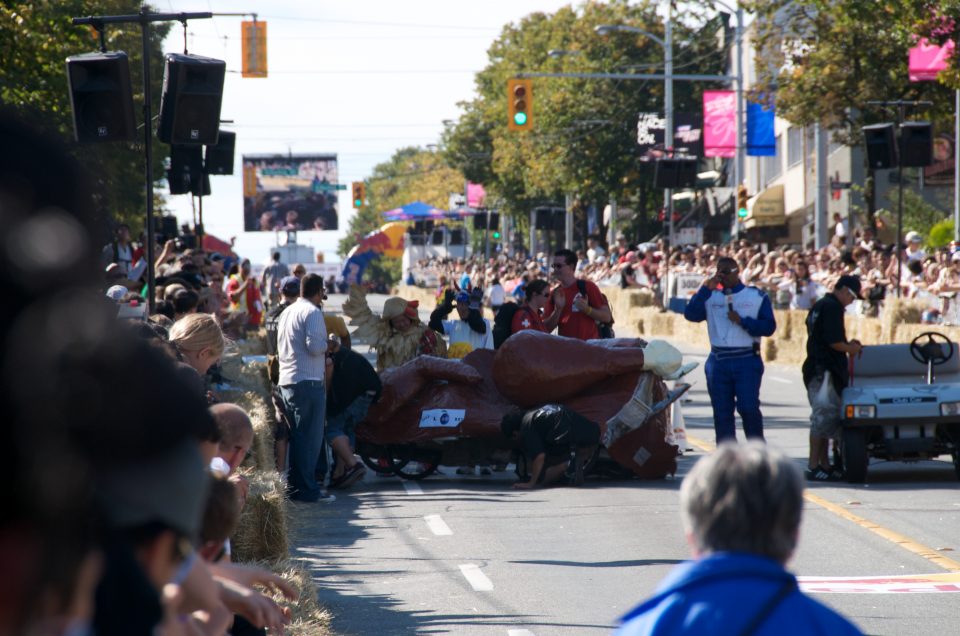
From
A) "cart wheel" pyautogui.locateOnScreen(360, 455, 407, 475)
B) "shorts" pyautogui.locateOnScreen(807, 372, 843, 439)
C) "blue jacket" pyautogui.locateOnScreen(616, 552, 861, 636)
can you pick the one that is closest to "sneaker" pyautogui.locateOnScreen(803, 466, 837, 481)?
"shorts" pyautogui.locateOnScreen(807, 372, 843, 439)

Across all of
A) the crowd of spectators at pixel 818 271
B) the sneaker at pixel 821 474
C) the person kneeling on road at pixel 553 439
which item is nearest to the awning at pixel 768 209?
the crowd of spectators at pixel 818 271

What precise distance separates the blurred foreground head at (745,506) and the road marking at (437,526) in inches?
325

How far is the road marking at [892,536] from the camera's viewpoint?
9383mm

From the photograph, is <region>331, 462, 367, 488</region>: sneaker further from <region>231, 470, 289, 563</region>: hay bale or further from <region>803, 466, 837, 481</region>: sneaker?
<region>231, 470, 289, 563</region>: hay bale

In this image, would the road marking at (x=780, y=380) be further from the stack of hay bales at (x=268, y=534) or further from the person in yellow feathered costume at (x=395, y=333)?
the stack of hay bales at (x=268, y=534)

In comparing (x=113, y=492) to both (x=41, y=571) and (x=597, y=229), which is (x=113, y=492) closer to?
(x=41, y=571)

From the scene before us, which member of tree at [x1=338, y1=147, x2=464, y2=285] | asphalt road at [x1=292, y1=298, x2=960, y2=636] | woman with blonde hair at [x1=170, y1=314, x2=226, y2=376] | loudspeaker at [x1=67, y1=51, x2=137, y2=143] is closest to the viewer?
woman with blonde hair at [x1=170, y1=314, x2=226, y2=376]

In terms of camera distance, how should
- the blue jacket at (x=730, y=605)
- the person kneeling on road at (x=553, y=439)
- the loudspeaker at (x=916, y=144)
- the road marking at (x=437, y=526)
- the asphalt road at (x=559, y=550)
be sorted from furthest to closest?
the loudspeaker at (x=916, y=144)
the person kneeling on road at (x=553, y=439)
the road marking at (x=437, y=526)
the asphalt road at (x=559, y=550)
the blue jacket at (x=730, y=605)

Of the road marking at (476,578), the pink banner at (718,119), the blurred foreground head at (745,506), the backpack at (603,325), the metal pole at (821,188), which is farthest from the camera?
the pink banner at (718,119)

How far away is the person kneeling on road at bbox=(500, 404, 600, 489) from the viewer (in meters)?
13.2

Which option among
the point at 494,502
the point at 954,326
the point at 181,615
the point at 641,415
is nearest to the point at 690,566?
the point at 181,615

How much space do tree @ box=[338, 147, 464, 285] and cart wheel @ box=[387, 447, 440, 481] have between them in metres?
84.1

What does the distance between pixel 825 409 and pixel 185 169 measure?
1158 cm

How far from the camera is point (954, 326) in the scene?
22312 millimetres
